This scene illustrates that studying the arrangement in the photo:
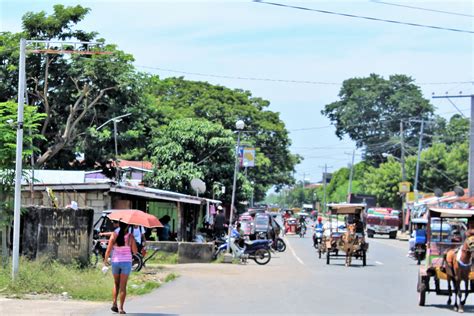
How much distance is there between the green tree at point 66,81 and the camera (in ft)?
138

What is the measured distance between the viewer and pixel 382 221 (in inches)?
2510

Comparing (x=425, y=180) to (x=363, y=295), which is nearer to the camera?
(x=363, y=295)

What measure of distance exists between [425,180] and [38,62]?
158ft

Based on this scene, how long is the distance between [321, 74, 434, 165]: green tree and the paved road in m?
67.9

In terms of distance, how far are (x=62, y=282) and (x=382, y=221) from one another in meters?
47.8

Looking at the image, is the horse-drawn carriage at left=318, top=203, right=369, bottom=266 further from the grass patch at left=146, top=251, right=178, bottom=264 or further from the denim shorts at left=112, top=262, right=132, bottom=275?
the denim shorts at left=112, top=262, right=132, bottom=275

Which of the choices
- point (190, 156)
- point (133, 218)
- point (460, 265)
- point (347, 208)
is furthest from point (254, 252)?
point (190, 156)

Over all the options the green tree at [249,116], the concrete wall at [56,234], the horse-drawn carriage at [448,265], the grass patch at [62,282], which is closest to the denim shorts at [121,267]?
the grass patch at [62,282]

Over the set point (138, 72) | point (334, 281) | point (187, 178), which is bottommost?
point (334, 281)

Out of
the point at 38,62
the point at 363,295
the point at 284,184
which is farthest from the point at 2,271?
the point at 284,184

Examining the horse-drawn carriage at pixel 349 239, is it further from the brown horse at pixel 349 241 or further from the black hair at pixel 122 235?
the black hair at pixel 122 235

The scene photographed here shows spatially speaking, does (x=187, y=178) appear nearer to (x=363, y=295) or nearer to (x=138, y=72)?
(x=138, y=72)

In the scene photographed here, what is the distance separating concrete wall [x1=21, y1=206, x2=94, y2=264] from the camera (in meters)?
21.4

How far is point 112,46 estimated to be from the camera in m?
44.8
